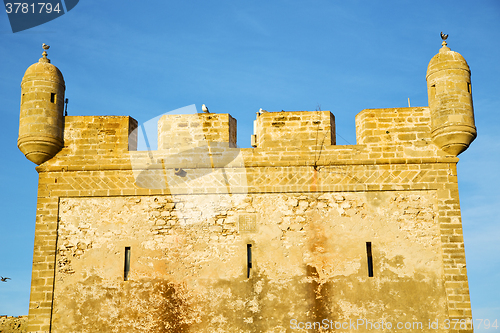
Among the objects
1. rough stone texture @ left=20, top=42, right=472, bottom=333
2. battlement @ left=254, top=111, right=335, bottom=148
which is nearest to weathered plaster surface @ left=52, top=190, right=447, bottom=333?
rough stone texture @ left=20, top=42, right=472, bottom=333

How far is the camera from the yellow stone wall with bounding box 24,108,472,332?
34.7 feet

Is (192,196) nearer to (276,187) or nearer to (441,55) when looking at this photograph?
(276,187)

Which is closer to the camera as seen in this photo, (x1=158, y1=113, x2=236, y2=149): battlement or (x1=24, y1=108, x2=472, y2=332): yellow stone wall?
(x1=24, y1=108, x2=472, y2=332): yellow stone wall

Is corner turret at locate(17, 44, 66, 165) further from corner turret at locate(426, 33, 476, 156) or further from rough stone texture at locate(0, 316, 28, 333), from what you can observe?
corner turret at locate(426, 33, 476, 156)

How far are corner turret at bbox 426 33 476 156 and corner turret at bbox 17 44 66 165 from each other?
7119mm

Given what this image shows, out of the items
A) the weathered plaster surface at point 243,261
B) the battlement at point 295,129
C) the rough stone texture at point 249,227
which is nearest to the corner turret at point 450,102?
the rough stone texture at point 249,227

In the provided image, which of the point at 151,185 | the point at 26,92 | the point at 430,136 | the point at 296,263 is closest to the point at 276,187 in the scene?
the point at 296,263

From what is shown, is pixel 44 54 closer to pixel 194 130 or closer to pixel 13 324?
pixel 194 130

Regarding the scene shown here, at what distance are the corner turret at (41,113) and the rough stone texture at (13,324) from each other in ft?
11.2

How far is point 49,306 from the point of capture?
1066cm

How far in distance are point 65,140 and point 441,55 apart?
A: 24.2 ft

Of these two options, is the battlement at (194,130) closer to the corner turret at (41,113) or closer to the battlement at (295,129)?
the battlement at (295,129)

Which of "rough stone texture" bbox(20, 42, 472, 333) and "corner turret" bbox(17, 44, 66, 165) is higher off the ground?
"corner turret" bbox(17, 44, 66, 165)

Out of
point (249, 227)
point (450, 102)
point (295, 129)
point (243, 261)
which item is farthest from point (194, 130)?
point (450, 102)
